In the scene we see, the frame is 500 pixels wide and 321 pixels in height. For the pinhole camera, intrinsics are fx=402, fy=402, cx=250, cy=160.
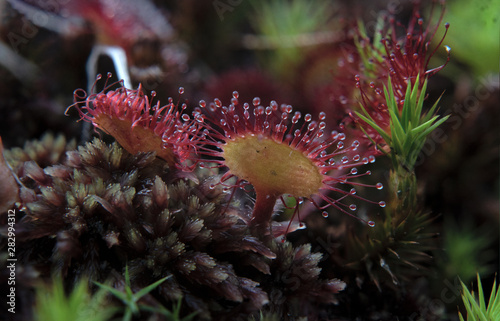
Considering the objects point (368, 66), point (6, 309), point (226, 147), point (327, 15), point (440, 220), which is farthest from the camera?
point (327, 15)

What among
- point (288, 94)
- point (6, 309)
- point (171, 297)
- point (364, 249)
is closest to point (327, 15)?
point (288, 94)

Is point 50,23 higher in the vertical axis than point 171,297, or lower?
higher

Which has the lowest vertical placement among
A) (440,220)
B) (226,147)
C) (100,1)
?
(440,220)

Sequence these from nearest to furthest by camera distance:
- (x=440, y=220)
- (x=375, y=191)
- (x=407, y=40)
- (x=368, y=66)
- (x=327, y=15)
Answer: (x=407, y=40)
(x=368, y=66)
(x=375, y=191)
(x=440, y=220)
(x=327, y=15)

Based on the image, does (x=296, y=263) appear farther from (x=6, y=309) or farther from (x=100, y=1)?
(x=100, y=1)
